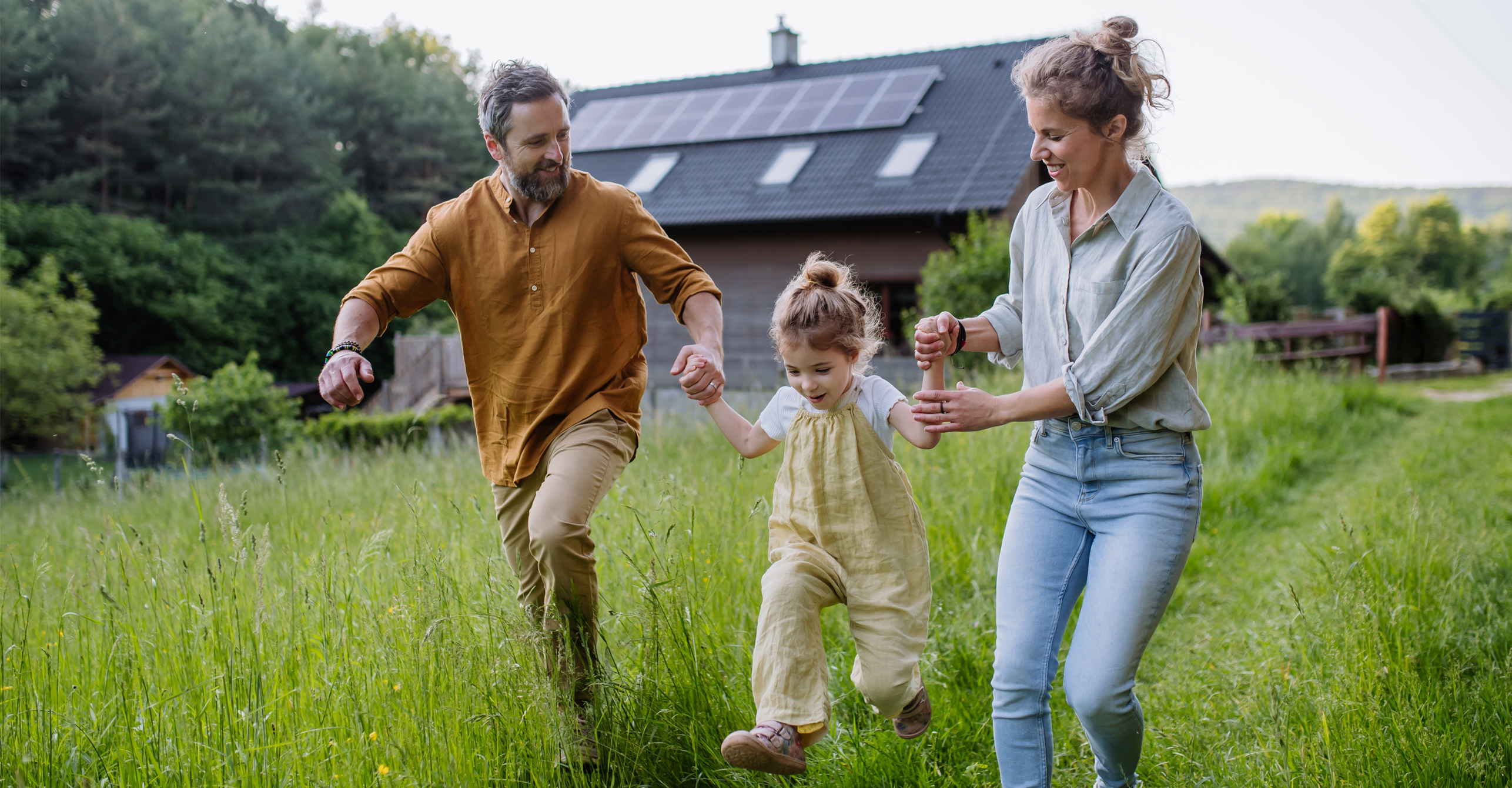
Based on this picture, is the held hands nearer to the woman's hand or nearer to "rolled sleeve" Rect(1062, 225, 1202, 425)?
the woman's hand

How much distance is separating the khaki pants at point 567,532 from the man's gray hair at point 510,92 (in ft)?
3.30

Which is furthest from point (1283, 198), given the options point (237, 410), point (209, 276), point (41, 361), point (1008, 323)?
point (1008, 323)

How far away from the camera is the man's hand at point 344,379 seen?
293 cm

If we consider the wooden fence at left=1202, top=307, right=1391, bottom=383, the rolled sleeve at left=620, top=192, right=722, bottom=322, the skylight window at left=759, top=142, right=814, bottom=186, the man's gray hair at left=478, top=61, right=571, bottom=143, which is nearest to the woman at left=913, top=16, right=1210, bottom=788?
the rolled sleeve at left=620, top=192, right=722, bottom=322

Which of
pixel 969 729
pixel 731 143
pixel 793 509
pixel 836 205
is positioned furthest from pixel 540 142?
pixel 731 143

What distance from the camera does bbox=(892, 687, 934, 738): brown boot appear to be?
290 cm

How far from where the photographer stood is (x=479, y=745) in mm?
2854

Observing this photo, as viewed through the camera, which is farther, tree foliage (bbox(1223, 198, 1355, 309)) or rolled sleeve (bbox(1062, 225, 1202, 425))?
tree foliage (bbox(1223, 198, 1355, 309))

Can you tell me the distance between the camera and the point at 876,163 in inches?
862

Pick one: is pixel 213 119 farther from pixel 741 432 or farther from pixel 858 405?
pixel 858 405

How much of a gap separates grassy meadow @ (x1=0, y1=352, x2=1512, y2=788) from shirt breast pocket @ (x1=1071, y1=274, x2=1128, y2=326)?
120 cm

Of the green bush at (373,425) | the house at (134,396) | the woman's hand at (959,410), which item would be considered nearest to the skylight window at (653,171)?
the green bush at (373,425)

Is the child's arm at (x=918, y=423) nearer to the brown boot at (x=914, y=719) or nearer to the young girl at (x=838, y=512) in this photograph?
the young girl at (x=838, y=512)

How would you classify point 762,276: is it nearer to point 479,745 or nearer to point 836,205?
point 836,205
